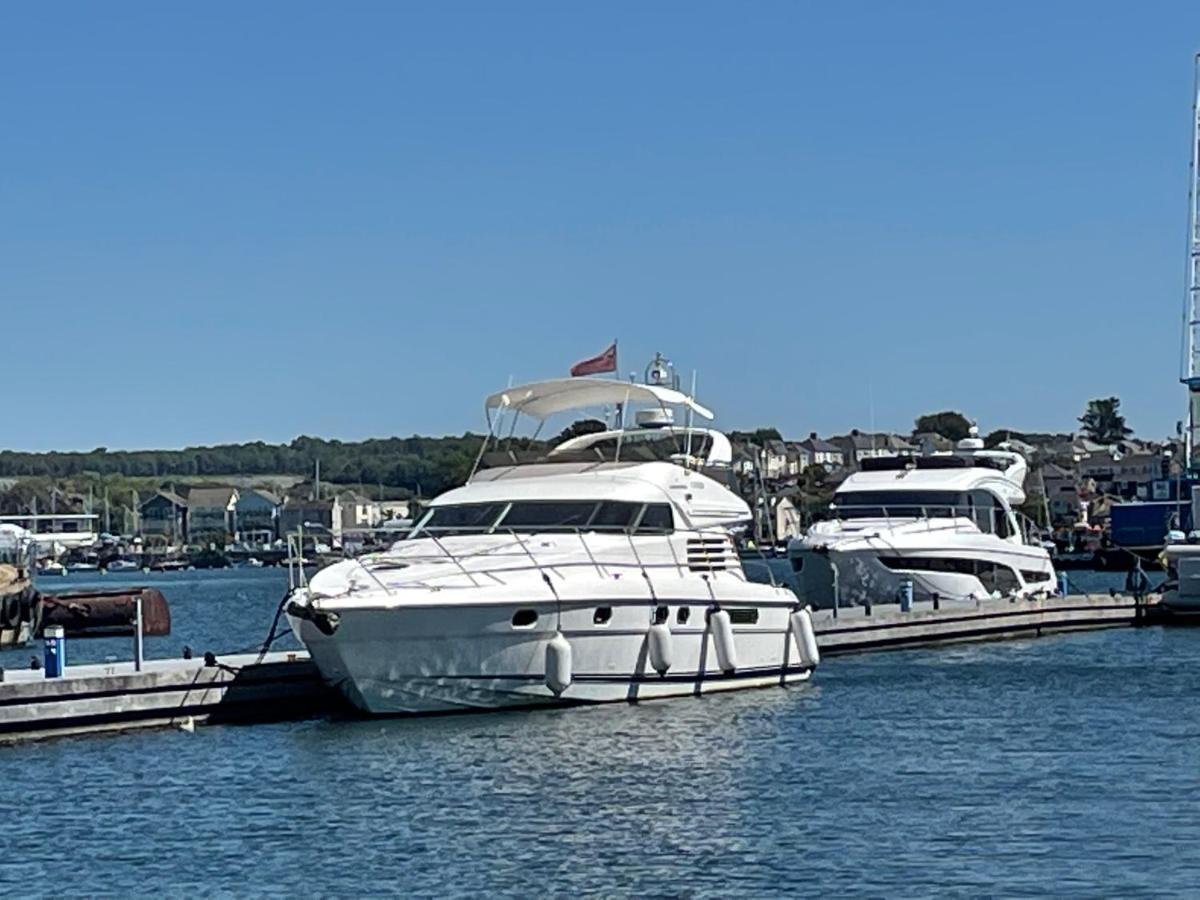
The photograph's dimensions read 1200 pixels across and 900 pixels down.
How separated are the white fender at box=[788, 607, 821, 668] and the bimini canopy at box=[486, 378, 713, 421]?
467 cm

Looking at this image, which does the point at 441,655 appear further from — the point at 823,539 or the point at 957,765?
the point at 823,539

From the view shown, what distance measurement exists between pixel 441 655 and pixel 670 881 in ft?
35.5

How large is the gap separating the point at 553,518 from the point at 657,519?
1.79 metres

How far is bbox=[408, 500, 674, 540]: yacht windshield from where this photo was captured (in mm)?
35750

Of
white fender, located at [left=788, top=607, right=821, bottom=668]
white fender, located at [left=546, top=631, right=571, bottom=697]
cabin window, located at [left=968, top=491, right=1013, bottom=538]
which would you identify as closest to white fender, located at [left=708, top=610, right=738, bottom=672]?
white fender, located at [left=788, top=607, right=821, bottom=668]

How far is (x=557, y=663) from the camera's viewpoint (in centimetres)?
3325

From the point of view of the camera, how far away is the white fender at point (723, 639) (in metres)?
36.5

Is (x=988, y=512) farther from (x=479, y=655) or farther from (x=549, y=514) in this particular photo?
(x=479, y=655)

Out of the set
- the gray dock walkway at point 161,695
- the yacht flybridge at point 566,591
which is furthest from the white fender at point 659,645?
the gray dock walkway at point 161,695

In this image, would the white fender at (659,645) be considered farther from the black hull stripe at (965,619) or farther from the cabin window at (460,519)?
the black hull stripe at (965,619)

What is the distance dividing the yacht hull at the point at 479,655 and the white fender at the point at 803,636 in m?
3.87

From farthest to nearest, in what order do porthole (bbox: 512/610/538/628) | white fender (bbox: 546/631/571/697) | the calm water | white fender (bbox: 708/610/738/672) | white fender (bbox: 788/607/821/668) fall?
1. white fender (bbox: 788/607/821/668)
2. white fender (bbox: 708/610/738/672)
3. white fender (bbox: 546/631/571/697)
4. porthole (bbox: 512/610/538/628)
5. the calm water

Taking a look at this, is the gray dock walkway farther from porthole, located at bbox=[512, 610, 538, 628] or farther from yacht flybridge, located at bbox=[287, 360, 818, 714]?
porthole, located at bbox=[512, 610, 538, 628]

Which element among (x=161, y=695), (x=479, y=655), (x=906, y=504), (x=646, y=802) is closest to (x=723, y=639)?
(x=479, y=655)
